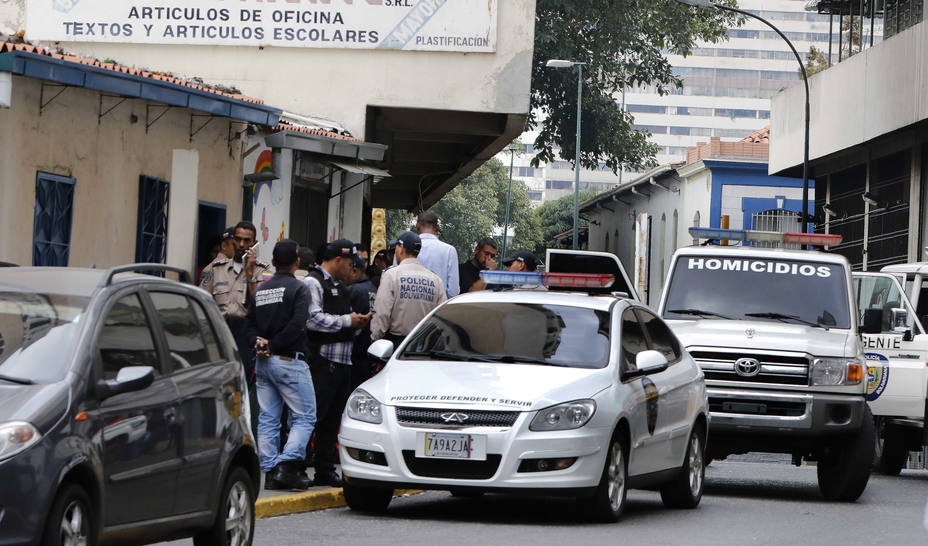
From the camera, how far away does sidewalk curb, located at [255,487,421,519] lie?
35.3 ft

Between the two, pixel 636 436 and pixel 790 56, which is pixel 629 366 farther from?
pixel 790 56

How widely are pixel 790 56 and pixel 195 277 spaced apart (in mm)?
147140

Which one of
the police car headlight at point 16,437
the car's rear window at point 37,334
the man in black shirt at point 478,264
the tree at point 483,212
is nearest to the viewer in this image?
the police car headlight at point 16,437

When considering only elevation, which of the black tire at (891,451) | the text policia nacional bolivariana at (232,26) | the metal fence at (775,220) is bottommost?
the black tire at (891,451)

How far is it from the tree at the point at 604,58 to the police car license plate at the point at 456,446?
101ft

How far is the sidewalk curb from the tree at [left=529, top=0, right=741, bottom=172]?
29.8 metres

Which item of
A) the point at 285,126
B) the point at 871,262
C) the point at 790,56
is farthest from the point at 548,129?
the point at 790,56

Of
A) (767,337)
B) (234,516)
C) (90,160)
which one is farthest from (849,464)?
(90,160)

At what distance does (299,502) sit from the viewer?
1114 cm

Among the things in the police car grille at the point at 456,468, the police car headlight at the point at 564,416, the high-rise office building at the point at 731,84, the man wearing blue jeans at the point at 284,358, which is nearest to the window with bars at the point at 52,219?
the man wearing blue jeans at the point at 284,358

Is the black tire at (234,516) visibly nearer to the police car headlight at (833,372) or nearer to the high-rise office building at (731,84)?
the police car headlight at (833,372)

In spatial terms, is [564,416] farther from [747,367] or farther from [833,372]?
[833,372]

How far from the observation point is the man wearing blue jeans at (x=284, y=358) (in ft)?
37.1

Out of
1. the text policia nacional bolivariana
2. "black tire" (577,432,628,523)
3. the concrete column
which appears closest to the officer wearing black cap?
"black tire" (577,432,628,523)
